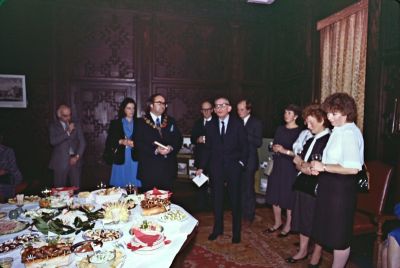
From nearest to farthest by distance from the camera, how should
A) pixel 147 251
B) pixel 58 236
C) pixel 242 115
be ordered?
pixel 147 251
pixel 58 236
pixel 242 115

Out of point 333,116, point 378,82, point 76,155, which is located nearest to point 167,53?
point 76,155

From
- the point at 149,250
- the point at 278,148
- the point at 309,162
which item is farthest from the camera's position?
the point at 278,148

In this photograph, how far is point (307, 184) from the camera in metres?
2.66

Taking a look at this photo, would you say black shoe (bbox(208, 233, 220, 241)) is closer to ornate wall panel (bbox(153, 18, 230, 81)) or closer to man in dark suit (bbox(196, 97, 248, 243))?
man in dark suit (bbox(196, 97, 248, 243))

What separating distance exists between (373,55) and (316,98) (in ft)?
4.09

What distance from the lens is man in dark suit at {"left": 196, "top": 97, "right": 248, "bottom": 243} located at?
11.6 ft

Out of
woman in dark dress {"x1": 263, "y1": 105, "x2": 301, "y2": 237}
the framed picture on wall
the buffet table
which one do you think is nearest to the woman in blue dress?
the buffet table

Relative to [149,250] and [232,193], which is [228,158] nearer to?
[232,193]

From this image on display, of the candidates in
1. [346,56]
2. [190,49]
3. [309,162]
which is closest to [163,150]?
[309,162]

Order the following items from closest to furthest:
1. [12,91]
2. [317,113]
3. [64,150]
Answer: [317,113] < [64,150] < [12,91]

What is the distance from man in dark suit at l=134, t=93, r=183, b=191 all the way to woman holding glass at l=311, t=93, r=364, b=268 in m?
1.73

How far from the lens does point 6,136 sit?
5.20 meters

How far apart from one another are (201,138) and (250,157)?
0.79m

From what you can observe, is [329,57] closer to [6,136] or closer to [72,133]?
[72,133]
